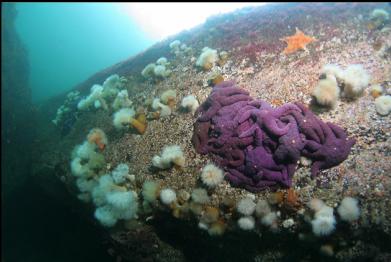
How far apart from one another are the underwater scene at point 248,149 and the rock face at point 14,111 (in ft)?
12.4

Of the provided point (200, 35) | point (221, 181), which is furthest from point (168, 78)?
point (221, 181)

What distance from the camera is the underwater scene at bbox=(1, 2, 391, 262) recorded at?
5355 millimetres

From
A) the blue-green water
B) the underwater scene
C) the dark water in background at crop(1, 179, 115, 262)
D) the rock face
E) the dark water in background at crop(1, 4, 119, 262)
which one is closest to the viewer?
the underwater scene

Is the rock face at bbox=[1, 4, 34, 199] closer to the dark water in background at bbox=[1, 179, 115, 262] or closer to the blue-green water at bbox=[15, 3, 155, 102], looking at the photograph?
the dark water in background at bbox=[1, 179, 115, 262]

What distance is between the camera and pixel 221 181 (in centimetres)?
602

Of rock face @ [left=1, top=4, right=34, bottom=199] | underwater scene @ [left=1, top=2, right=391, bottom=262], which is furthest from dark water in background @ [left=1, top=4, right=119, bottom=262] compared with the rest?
underwater scene @ [left=1, top=2, right=391, bottom=262]

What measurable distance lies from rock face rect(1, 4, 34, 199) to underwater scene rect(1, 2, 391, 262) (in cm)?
377

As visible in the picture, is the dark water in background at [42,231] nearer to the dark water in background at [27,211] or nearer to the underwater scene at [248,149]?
the dark water in background at [27,211]

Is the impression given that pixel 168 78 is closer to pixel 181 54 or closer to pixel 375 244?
pixel 181 54

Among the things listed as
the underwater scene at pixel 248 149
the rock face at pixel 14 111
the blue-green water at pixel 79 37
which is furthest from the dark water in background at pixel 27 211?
the blue-green water at pixel 79 37

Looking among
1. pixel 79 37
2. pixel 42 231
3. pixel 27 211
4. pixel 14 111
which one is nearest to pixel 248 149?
pixel 42 231

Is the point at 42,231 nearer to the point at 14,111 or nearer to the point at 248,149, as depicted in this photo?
the point at 14,111

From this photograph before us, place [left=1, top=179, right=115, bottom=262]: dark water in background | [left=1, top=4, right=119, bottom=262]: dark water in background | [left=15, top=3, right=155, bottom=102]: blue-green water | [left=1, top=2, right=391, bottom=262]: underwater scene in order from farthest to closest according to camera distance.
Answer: [left=15, top=3, right=155, bottom=102]: blue-green water → [left=1, top=4, right=119, bottom=262]: dark water in background → [left=1, top=179, right=115, bottom=262]: dark water in background → [left=1, top=2, right=391, bottom=262]: underwater scene

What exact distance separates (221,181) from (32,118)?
12.5 m
